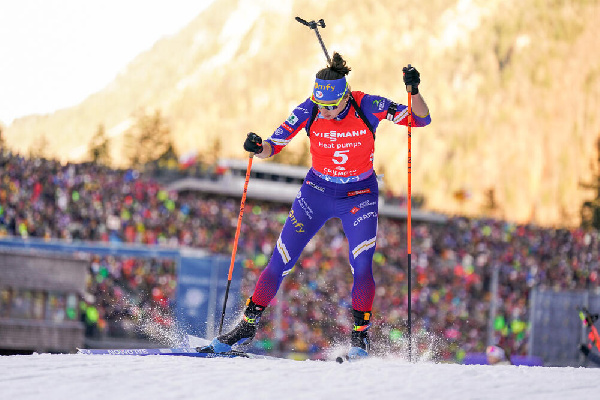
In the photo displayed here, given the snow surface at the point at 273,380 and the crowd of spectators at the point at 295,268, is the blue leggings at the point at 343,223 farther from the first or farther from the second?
the crowd of spectators at the point at 295,268

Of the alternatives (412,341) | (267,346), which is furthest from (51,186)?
(412,341)

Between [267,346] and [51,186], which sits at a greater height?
[51,186]

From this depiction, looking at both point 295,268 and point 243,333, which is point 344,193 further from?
point 295,268

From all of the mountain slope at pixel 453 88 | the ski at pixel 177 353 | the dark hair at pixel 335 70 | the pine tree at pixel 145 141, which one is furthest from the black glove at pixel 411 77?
the mountain slope at pixel 453 88

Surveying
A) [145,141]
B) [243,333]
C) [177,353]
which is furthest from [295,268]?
[145,141]

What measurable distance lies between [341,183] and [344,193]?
0.07 m

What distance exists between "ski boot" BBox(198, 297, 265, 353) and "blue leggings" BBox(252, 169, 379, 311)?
0.22 feet

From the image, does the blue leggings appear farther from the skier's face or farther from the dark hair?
the dark hair

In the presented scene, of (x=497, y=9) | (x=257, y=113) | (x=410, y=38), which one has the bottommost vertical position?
(x=257, y=113)

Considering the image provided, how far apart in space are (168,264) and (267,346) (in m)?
4.43

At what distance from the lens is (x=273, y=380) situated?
156 inches

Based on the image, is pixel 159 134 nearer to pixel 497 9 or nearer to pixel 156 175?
pixel 156 175

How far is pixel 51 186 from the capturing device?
21422 millimetres

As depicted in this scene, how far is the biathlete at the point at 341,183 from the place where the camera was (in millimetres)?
5188
